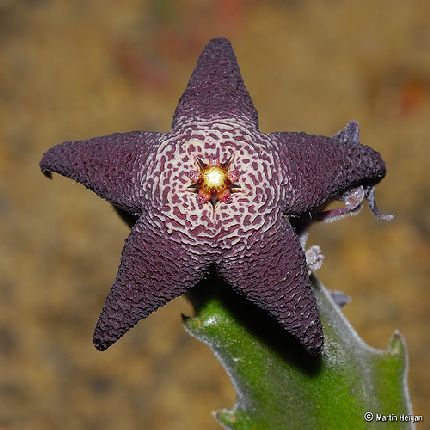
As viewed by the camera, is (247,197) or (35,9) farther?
(35,9)

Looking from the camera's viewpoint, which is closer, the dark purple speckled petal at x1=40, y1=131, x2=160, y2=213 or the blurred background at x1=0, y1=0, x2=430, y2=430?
the dark purple speckled petal at x1=40, y1=131, x2=160, y2=213

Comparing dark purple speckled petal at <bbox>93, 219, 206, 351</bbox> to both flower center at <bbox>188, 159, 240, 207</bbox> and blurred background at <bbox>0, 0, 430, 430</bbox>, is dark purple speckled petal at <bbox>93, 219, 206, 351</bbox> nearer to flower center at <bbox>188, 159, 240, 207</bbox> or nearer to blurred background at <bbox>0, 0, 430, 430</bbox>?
flower center at <bbox>188, 159, 240, 207</bbox>

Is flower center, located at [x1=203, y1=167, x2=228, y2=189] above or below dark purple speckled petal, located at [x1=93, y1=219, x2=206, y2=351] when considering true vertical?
above

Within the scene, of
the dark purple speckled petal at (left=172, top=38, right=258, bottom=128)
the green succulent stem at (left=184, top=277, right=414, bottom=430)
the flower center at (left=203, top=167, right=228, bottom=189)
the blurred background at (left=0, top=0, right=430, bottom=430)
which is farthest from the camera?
the blurred background at (left=0, top=0, right=430, bottom=430)

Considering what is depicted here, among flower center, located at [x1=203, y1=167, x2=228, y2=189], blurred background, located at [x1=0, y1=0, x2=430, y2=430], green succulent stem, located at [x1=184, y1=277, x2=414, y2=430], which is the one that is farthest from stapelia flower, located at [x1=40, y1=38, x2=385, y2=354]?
blurred background, located at [x1=0, y1=0, x2=430, y2=430]

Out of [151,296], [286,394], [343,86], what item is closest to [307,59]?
[343,86]

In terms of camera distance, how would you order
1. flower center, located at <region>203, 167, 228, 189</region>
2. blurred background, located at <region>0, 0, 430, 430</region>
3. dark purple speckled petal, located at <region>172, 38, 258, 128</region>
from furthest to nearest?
blurred background, located at <region>0, 0, 430, 430</region> < dark purple speckled petal, located at <region>172, 38, 258, 128</region> < flower center, located at <region>203, 167, 228, 189</region>

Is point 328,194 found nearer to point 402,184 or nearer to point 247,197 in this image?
point 247,197
